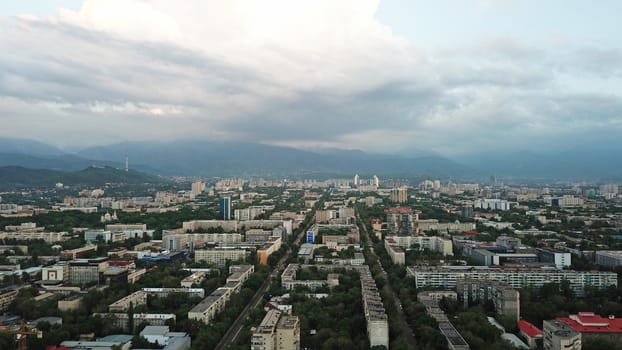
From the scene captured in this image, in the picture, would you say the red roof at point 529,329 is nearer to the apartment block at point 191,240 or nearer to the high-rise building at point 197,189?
the apartment block at point 191,240

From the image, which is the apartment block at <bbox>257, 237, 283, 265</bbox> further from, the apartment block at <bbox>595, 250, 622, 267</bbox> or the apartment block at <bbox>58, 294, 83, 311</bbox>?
the apartment block at <bbox>595, 250, 622, 267</bbox>

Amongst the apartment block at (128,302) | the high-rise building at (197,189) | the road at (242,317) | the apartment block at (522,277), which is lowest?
the road at (242,317)

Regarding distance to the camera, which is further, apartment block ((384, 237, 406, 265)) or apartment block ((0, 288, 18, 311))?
apartment block ((384, 237, 406, 265))

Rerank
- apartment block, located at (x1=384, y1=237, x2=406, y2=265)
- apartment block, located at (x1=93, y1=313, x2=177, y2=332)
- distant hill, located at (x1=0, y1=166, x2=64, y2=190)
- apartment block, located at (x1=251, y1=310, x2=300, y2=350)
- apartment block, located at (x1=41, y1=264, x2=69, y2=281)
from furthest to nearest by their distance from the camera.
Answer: distant hill, located at (x1=0, y1=166, x2=64, y2=190), apartment block, located at (x1=384, y1=237, x2=406, y2=265), apartment block, located at (x1=41, y1=264, x2=69, y2=281), apartment block, located at (x1=93, y1=313, x2=177, y2=332), apartment block, located at (x1=251, y1=310, x2=300, y2=350)

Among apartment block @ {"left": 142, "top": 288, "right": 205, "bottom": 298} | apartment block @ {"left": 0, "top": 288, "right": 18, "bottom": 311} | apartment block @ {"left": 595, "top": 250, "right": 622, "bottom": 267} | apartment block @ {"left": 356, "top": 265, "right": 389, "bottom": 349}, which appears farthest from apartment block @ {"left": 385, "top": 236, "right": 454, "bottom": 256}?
apartment block @ {"left": 0, "top": 288, "right": 18, "bottom": 311}

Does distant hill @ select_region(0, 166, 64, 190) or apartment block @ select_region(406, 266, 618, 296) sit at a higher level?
distant hill @ select_region(0, 166, 64, 190)

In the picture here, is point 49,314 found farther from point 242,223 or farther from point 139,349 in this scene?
point 242,223

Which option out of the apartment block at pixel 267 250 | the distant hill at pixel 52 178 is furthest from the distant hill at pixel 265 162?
the apartment block at pixel 267 250
